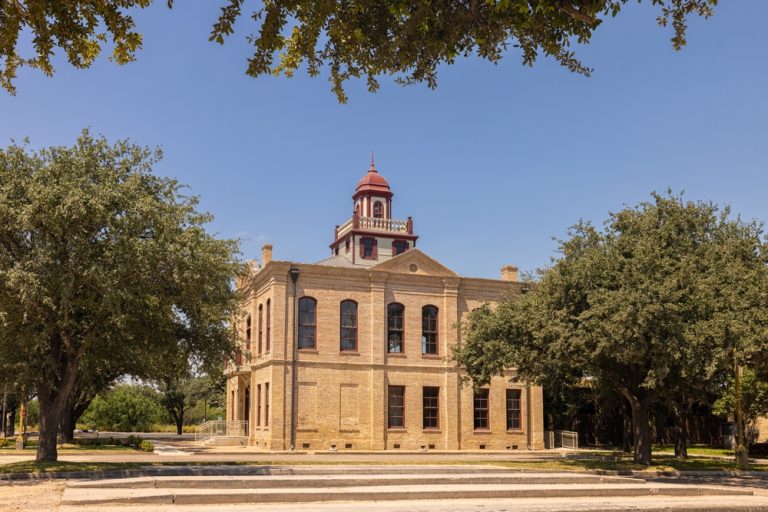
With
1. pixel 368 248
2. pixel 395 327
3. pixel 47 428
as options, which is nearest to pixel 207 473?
pixel 47 428

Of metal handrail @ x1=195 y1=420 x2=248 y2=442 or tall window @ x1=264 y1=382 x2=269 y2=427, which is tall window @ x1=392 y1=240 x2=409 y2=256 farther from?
tall window @ x1=264 y1=382 x2=269 y2=427

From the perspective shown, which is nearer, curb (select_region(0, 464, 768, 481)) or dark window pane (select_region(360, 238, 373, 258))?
curb (select_region(0, 464, 768, 481))

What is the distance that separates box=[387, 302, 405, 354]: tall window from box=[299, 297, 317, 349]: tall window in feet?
12.9

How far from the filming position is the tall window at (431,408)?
133ft

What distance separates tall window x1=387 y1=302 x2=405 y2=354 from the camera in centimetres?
4056

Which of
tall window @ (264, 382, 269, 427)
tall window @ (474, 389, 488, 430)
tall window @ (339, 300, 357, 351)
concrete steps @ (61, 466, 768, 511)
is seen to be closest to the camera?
concrete steps @ (61, 466, 768, 511)

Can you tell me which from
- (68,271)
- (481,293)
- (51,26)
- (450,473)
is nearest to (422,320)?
(481,293)

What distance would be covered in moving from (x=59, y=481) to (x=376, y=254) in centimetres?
4864

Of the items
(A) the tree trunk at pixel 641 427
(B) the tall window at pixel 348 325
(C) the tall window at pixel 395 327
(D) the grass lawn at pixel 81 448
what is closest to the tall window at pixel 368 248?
(C) the tall window at pixel 395 327

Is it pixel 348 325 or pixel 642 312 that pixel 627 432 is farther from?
pixel 642 312

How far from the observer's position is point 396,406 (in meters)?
40.0

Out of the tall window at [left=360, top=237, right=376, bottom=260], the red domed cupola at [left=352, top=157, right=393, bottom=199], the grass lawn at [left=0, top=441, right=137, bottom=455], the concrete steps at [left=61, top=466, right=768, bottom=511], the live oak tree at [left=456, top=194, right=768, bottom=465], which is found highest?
the red domed cupola at [left=352, top=157, right=393, bottom=199]

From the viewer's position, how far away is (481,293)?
42.5 metres

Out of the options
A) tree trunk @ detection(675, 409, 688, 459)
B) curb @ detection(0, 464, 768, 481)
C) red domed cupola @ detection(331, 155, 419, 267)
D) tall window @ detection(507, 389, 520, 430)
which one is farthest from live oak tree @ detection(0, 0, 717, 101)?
red domed cupola @ detection(331, 155, 419, 267)
